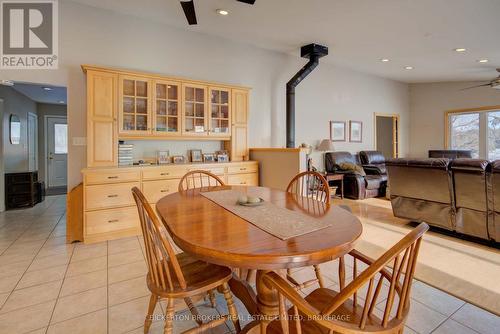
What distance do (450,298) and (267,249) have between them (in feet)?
6.13

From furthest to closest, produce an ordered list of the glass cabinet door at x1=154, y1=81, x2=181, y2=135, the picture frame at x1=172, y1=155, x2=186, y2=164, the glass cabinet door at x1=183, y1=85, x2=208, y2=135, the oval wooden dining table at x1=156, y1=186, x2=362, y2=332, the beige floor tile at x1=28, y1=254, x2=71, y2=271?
the picture frame at x1=172, y1=155, x2=186, y2=164, the glass cabinet door at x1=183, y1=85, x2=208, y2=135, the glass cabinet door at x1=154, y1=81, x2=181, y2=135, the beige floor tile at x1=28, y1=254, x2=71, y2=271, the oval wooden dining table at x1=156, y1=186, x2=362, y2=332

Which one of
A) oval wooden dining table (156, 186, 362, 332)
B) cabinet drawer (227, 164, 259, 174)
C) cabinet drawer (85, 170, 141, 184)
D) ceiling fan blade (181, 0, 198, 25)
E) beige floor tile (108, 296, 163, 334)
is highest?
ceiling fan blade (181, 0, 198, 25)

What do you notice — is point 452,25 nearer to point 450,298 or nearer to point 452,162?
point 452,162

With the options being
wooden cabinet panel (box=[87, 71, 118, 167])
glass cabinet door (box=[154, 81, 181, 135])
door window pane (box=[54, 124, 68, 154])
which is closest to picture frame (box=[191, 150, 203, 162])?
glass cabinet door (box=[154, 81, 181, 135])

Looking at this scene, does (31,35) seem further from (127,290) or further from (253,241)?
(253,241)

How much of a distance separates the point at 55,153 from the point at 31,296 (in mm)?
6494

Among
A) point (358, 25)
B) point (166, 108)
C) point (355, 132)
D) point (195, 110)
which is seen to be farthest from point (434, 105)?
point (166, 108)

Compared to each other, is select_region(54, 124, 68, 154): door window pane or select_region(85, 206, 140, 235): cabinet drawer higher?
select_region(54, 124, 68, 154): door window pane

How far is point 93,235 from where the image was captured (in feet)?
10.3

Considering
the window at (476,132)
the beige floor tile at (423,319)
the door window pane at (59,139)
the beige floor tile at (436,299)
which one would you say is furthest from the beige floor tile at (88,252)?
the window at (476,132)

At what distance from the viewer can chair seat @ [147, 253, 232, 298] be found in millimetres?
1300

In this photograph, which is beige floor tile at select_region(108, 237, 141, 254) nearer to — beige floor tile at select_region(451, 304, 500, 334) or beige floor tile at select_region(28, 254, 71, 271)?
beige floor tile at select_region(28, 254, 71, 271)

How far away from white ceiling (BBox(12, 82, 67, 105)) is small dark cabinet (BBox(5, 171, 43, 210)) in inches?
65.7

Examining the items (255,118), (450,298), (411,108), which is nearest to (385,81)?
(411,108)
